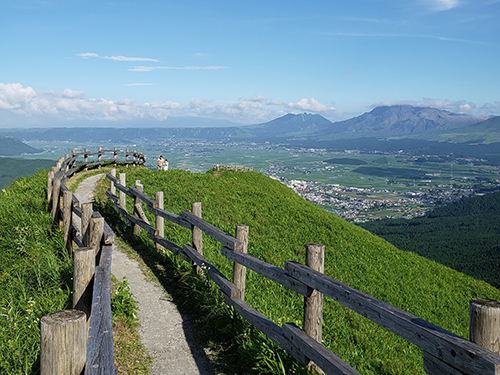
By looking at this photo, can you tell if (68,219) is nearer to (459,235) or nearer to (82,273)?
(82,273)

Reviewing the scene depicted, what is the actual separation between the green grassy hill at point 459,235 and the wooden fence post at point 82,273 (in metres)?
64.2

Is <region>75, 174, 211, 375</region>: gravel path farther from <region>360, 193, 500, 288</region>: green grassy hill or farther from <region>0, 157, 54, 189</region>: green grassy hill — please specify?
<region>0, 157, 54, 189</region>: green grassy hill

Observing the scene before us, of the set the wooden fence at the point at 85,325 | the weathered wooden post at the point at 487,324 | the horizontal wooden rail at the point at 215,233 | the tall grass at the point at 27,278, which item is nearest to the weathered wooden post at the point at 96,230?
the wooden fence at the point at 85,325

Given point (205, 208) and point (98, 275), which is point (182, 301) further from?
point (205, 208)

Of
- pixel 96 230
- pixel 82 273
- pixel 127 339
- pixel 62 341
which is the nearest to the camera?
pixel 62 341

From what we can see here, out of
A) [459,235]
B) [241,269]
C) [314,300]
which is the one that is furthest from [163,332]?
[459,235]

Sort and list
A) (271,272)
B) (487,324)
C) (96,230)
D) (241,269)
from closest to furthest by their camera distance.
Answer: (487,324)
(96,230)
(271,272)
(241,269)

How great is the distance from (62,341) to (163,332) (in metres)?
4.76

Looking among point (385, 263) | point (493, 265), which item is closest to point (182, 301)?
point (385, 263)

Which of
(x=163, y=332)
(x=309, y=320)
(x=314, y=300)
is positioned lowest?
(x=163, y=332)

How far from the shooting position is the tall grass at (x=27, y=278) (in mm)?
4855

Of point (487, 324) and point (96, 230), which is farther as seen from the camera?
point (96, 230)

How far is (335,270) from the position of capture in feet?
51.0

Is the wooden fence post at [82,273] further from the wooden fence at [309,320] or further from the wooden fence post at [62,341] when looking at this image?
the wooden fence post at [62,341]
